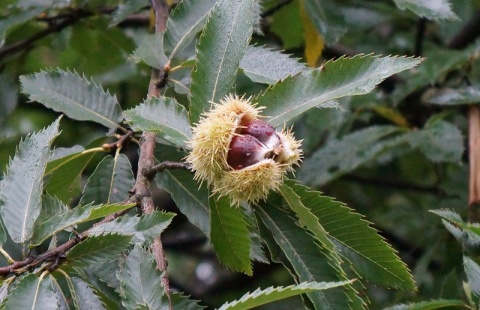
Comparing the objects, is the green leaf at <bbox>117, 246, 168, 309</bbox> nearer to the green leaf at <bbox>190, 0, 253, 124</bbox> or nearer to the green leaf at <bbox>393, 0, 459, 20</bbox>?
the green leaf at <bbox>190, 0, 253, 124</bbox>

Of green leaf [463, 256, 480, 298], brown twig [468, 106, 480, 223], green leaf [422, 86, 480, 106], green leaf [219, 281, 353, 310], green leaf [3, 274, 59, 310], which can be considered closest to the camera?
green leaf [219, 281, 353, 310]

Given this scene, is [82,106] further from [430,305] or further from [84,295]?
[430,305]

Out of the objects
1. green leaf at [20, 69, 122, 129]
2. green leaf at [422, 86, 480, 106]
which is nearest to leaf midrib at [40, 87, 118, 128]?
green leaf at [20, 69, 122, 129]

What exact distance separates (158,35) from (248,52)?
8.0 inches

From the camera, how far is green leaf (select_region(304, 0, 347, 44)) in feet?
6.01

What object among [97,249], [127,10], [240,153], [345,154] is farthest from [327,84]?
[345,154]

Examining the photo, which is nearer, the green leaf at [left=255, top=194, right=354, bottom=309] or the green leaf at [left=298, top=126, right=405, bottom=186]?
the green leaf at [left=255, top=194, right=354, bottom=309]

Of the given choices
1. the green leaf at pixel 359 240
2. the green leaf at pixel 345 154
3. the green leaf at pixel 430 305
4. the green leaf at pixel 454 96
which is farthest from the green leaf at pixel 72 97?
the green leaf at pixel 454 96

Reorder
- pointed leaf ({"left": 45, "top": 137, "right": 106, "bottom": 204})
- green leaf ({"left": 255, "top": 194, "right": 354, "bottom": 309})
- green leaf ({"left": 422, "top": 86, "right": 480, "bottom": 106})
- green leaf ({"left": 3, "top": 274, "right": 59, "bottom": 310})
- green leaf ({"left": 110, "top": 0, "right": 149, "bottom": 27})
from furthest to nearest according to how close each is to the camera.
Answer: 1. green leaf ({"left": 422, "top": 86, "right": 480, "bottom": 106})
2. green leaf ({"left": 110, "top": 0, "right": 149, "bottom": 27})
3. pointed leaf ({"left": 45, "top": 137, "right": 106, "bottom": 204})
4. green leaf ({"left": 255, "top": 194, "right": 354, "bottom": 309})
5. green leaf ({"left": 3, "top": 274, "right": 59, "bottom": 310})

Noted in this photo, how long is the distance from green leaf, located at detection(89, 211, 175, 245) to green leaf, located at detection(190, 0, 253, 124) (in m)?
0.19

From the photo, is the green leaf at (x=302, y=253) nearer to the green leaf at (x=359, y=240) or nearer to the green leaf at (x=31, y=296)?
the green leaf at (x=359, y=240)

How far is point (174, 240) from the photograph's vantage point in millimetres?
2826

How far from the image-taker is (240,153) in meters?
0.95

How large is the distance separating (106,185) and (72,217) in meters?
0.30
